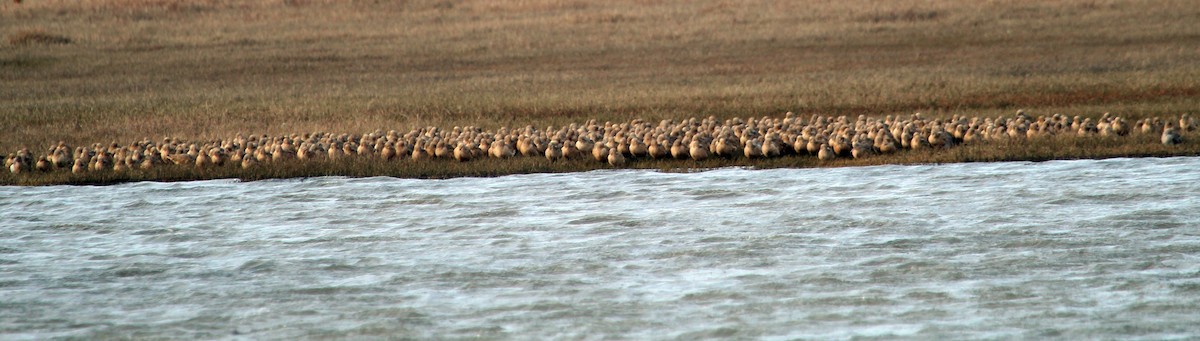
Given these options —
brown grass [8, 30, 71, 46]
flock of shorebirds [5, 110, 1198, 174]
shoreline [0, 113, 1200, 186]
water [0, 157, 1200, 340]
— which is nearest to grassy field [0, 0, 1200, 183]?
brown grass [8, 30, 71, 46]

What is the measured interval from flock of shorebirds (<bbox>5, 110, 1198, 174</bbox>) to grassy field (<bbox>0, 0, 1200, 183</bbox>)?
191cm

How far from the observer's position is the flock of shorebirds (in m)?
14.9

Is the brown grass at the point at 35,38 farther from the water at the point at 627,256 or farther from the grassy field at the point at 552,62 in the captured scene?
the water at the point at 627,256

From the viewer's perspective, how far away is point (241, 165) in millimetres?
15117

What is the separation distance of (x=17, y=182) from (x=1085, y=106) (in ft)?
44.0

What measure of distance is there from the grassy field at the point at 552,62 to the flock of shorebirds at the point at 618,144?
191 cm

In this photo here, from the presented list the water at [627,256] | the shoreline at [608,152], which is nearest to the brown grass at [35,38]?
the shoreline at [608,152]

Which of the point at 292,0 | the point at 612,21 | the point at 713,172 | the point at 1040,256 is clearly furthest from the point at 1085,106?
the point at 292,0

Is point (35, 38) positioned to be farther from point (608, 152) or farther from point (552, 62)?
point (608, 152)

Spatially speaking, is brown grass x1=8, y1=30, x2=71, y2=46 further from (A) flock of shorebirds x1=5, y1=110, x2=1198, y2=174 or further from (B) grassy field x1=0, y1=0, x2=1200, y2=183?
(A) flock of shorebirds x1=5, y1=110, x2=1198, y2=174

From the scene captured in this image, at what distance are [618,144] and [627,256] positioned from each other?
5138 millimetres

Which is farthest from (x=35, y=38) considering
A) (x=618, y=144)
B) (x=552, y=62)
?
(x=618, y=144)

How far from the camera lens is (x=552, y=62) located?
2881 cm

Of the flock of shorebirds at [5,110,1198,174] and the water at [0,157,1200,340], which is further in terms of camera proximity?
the flock of shorebirds at [5,110,1198,174]
